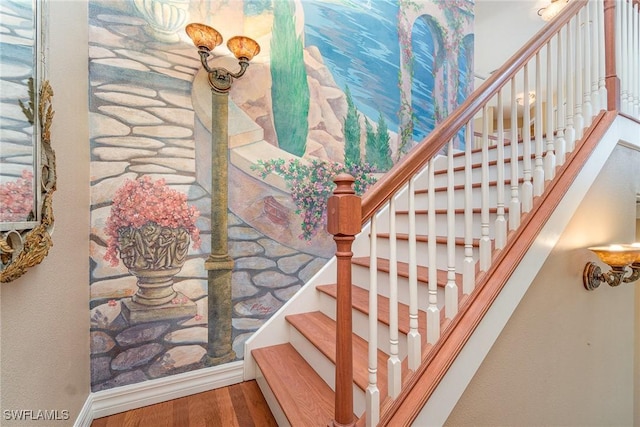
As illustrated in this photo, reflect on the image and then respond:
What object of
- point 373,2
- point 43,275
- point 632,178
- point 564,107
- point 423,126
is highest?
point 373,2

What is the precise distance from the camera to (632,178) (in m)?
1.70

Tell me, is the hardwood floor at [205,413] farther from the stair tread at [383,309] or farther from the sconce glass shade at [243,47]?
the sconce glass shade at [243,47]

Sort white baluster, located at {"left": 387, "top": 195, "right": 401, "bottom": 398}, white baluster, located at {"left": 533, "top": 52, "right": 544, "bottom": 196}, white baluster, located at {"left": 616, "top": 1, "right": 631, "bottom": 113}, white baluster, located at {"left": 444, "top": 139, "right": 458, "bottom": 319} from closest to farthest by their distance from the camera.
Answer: white baluster, located at {"left": 387, "top": 195, "right": 401, "bottom": 398}
white baluster, located at {"left": 444, "top": 139, "right": 458, "bottom": 319}
white baluster, located at {"left": 533, "top": 52, "right": 544, "bottom": 196}
white baluster, located at {"left": 616, "top": 1, "right": 631, "bottom": 113}

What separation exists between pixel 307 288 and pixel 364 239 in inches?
24.2

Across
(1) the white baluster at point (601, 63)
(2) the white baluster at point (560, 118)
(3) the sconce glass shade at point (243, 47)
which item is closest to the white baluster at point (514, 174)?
(2) the white baluster at point (560, 118)

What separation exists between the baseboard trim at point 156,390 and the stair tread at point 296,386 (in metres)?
0.22

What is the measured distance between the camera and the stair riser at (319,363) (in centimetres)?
118

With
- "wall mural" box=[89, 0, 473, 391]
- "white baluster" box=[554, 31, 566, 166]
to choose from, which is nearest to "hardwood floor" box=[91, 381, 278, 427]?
"wall mural" box=[89, 0, 473, 391]

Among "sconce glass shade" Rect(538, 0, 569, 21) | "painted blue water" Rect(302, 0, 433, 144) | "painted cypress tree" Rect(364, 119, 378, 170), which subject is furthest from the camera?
"sconce glass shade" Rect(538, 0, 569, 21)

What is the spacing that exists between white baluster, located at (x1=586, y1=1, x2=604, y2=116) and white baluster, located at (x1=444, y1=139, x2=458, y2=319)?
1.17 metres

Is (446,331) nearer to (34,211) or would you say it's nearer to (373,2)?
(34,211)

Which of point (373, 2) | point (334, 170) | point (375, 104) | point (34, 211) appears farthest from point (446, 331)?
point (373, 2)

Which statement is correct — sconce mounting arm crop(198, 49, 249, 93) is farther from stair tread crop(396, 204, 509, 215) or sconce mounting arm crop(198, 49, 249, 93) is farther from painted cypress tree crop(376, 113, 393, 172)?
stair tread crop(396, 204, 509, 215)

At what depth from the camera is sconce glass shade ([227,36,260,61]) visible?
1.67 metres
